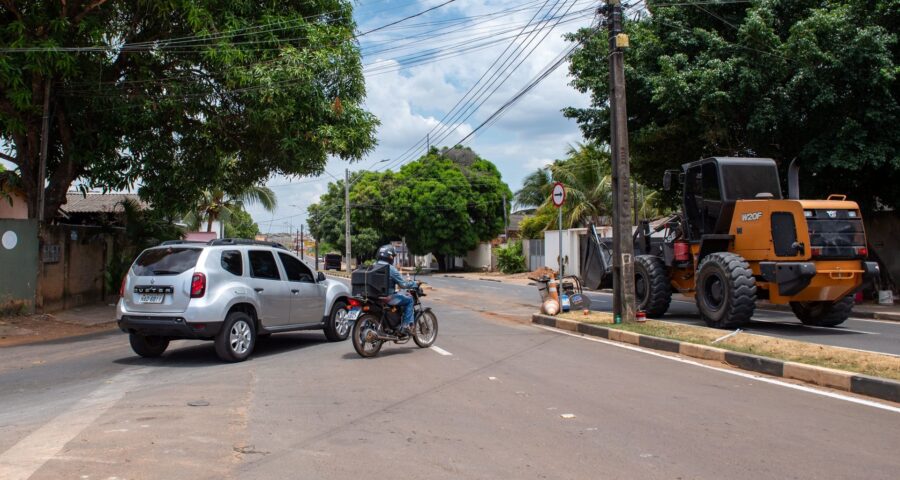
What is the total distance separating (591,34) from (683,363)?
11.3 meters

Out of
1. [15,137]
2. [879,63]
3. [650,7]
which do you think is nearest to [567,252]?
[650,7]

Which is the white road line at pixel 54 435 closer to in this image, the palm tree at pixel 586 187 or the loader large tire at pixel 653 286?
the loader large tire at pixel 653 286

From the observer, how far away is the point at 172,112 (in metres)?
15.7

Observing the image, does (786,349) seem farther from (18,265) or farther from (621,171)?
(18,265)

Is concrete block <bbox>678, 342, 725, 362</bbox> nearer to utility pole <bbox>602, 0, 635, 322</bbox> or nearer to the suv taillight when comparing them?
utility pole <bbox>602, 0, 635, 322</bbox>

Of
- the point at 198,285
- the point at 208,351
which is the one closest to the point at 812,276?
the point at 198,285

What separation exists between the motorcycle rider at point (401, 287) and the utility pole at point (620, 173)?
4720 mm

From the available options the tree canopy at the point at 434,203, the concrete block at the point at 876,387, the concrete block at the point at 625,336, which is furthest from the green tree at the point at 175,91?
the tree canopy at the point at 434,203

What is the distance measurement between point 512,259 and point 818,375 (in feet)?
121

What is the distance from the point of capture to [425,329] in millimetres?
10484

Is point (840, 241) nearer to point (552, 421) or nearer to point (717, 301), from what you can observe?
point (717, 301)

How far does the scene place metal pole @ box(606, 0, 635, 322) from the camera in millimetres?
12508

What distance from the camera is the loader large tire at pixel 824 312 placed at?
1238cm

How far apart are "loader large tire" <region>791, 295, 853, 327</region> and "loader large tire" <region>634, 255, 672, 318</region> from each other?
8.06ft
